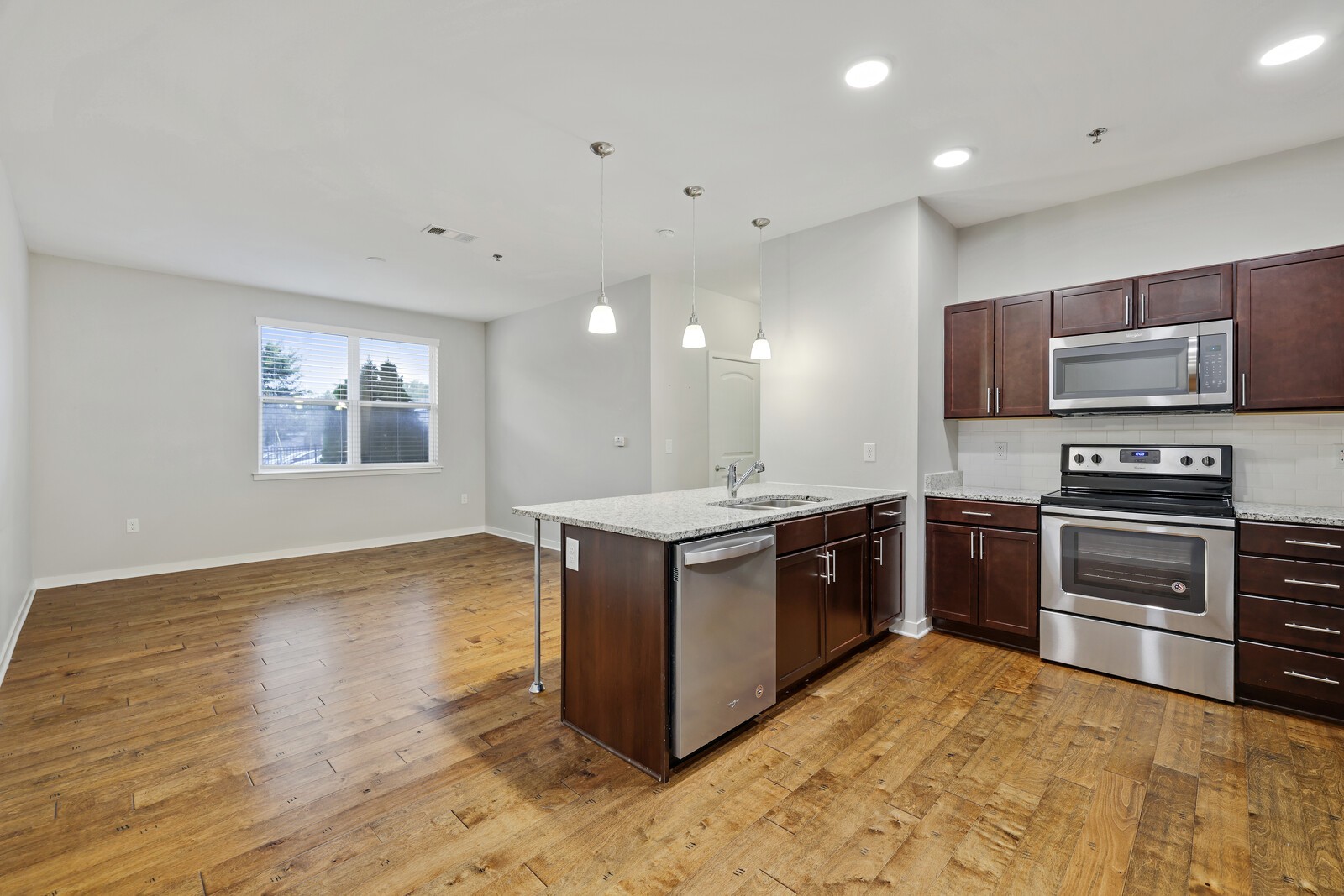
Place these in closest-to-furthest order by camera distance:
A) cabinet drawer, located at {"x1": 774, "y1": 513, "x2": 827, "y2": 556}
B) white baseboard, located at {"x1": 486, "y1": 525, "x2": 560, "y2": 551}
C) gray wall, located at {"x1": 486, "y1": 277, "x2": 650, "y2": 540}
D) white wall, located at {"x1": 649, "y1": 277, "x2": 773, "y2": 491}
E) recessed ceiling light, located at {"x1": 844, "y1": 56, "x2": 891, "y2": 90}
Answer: recessed ceiling light, located at {"x1": 844, "y1": 56, "x2": 891, "y2": 90}
cabinet drawer, located at {"x1": 774, "y1": 513, "x2": 827, "y2": 556}
white wall, located at {"x1": 649, "y1": 277, "x2": 773, "y2": 491}
gray wall, located at {"x1": 486, "y1": 277, "x2": 650, "y2": 540}
white baseboard, located at {"x1": 486, "y1": 525, "x2": 560, "y2": 551}

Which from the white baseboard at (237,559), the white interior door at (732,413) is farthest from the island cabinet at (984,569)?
the white baseboard at (237,559)

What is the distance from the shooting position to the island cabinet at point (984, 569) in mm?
3240

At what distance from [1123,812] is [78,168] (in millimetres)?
5520

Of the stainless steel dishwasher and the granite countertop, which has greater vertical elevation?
the granite countertop

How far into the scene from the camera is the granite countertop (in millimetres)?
2172

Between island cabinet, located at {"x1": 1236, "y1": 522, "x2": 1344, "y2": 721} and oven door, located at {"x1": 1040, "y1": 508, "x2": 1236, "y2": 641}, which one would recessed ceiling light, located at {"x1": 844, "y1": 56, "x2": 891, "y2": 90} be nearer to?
oven door, located at {"x1": 1040, "y1": 508, "x2": 1236, "y2": 641}

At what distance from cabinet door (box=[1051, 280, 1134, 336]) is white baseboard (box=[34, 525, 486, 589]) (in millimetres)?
6394

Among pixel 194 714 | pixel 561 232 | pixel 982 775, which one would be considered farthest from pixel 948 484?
pixel 194 714

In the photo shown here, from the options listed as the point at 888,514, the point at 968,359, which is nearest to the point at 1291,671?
the point at 888,514

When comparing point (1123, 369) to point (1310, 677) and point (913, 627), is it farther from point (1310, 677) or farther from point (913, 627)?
point (913, 627)

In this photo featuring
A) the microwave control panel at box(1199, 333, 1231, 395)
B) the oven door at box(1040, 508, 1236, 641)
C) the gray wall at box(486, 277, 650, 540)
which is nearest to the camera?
the oven door at box(1040, 508, 1236, 641)

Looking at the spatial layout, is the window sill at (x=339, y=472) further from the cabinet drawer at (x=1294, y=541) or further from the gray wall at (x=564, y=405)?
the cabinet drawer at (x=1294, y=541)

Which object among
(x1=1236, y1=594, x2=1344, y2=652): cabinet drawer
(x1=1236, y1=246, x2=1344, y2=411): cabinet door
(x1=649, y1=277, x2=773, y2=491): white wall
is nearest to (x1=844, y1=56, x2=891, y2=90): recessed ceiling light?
(x1=1236, y1=246, x2=1344, y2=411): cabinet door

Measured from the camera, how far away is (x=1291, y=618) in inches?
100
